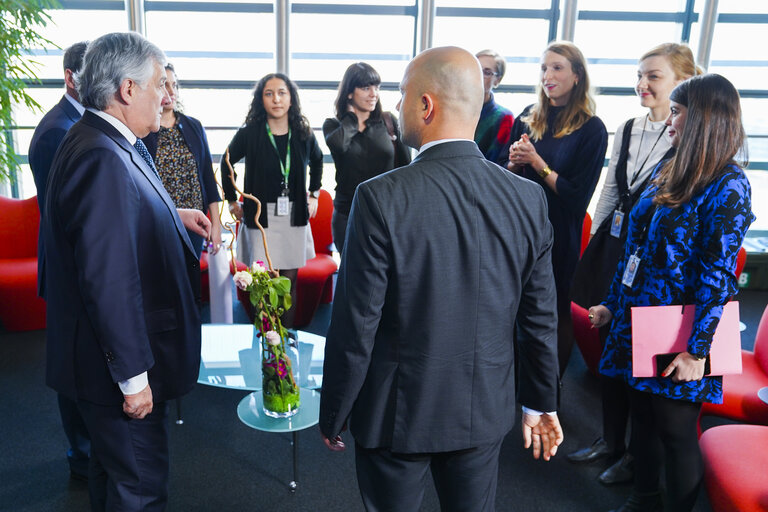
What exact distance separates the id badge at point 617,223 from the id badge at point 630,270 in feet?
1.63

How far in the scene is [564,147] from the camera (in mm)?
2703

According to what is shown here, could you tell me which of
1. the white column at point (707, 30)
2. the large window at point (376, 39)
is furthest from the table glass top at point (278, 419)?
the white column at point (707, 30)

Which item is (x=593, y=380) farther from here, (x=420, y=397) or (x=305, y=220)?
(x=420, y=397)

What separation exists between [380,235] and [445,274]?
17 centimetres

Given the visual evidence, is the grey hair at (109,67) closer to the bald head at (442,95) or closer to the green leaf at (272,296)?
the bald head at (442,95)

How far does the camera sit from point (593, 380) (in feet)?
11.2

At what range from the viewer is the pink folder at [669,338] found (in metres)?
1.73

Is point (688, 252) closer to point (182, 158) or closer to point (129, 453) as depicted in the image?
point (129, 453)

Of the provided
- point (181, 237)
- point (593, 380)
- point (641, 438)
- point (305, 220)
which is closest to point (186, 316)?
point (181, 237)

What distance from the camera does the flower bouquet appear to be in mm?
2238

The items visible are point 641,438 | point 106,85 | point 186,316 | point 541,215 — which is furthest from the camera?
point 641,438

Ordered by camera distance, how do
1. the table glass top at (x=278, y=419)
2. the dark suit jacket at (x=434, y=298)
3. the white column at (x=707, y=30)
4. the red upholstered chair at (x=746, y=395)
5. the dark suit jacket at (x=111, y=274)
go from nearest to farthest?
the dark suit jacket at (x=434, y=298), the dark suit jacket at (x=111, y=274), the table glass top at (x=278, y=419), the red upholstered chair at (x=746, y=395), the white column at (x=707, y=30)

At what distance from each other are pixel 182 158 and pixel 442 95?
86.9 inches

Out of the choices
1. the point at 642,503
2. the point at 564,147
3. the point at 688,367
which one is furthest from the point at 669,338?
the point at 564,147
